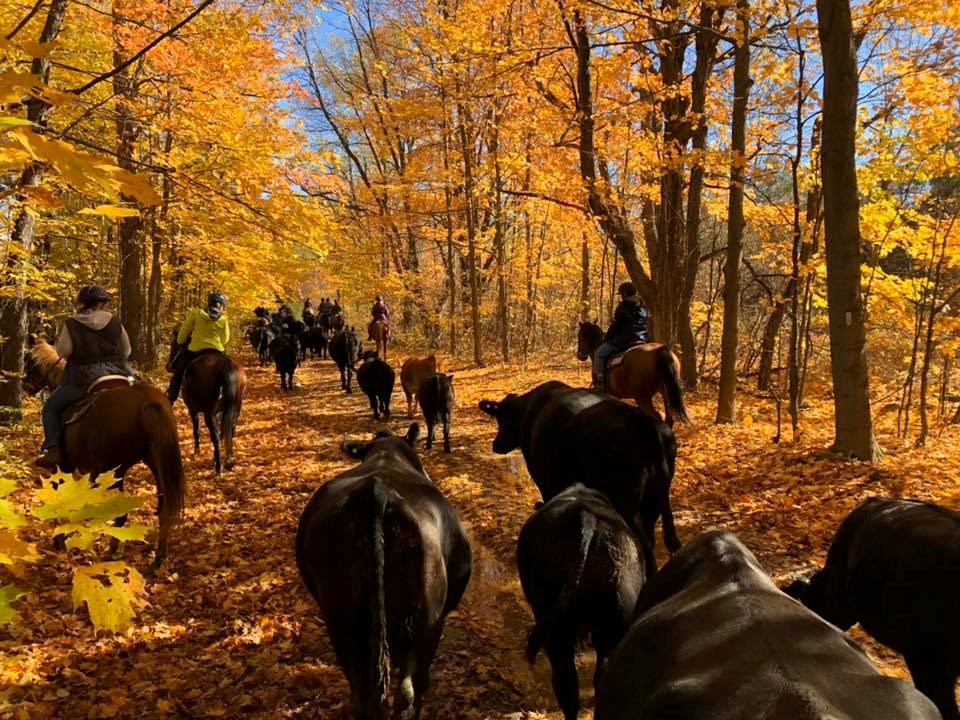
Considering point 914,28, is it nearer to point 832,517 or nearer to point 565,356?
point 832,517

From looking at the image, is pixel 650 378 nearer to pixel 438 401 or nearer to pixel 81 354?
pixel 438 401

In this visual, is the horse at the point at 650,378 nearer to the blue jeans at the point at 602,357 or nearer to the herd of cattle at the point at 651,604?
the blue jeans at the point at 602,357

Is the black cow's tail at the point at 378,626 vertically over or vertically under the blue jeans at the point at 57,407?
under

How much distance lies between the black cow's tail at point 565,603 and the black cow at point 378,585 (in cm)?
57

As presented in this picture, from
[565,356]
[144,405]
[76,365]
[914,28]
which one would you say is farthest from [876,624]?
[565,356]

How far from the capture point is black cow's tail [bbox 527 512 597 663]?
9.89ft

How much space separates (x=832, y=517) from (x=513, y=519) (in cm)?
376

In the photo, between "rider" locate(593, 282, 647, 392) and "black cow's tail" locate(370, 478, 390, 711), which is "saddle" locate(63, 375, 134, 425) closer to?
"black cow's tail" locate(370, 478, 390, 711)

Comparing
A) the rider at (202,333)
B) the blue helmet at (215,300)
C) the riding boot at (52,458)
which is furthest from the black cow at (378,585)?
the rider at (202,333)

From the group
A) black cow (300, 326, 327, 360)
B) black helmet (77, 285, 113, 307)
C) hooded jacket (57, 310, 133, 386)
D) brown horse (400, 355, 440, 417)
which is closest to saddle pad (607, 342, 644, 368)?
brown horse (400, 355, 440, 417)

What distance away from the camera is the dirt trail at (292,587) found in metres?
3.97

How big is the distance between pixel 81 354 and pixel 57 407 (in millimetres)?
636

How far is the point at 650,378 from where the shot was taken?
877 centimetres

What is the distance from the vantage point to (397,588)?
9.91ft
